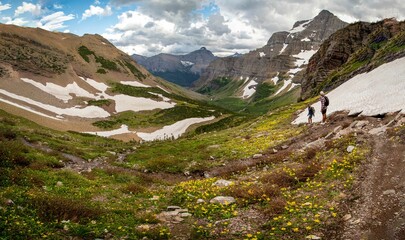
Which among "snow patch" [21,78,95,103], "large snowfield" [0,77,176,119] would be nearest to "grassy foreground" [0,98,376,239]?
"large snowfield" [0,77,176,119]

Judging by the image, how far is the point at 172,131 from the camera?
13025cm

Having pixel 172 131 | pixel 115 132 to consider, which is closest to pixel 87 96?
pixel 115 132

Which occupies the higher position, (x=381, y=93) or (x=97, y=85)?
(x=97, y=85)

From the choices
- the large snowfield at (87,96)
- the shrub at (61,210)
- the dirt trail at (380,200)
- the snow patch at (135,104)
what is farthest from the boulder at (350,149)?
the snow patch at (135,104)

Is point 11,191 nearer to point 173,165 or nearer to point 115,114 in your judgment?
point 173,165

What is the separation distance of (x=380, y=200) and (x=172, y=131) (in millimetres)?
116624

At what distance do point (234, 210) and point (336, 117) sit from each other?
26.1m

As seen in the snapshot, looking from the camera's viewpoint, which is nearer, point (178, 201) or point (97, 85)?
point (178, 201)

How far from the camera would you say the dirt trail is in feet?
42.7

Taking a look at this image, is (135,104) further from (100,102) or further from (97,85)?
(97,85)

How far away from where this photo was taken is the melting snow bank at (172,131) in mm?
119225

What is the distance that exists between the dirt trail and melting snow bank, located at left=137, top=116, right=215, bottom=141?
96.2 m

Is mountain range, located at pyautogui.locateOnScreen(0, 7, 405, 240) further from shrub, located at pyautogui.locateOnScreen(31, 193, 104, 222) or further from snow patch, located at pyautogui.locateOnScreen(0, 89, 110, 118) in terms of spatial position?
snow patch, located at pyautogui.locateOnScreen(0, 89, 110, 118)

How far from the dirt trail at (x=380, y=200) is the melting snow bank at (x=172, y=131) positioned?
9623cm
